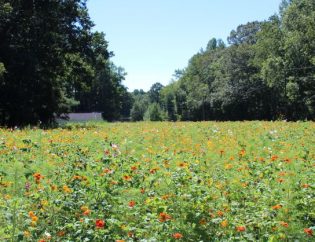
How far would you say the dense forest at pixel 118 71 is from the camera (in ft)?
90.4

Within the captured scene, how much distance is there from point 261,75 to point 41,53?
3625 centimetres

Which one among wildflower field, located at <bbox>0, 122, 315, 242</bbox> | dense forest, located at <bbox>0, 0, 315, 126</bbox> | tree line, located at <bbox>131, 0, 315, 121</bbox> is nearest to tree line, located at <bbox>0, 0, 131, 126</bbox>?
dense forest, located at <bbox>0, 0, 315, 126</bbox>

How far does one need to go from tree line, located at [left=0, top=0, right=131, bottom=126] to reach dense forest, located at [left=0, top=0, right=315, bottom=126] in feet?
0.21

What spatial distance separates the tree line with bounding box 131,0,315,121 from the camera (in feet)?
166

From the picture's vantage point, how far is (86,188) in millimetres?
6008

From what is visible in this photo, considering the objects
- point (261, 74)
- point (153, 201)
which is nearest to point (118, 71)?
point (261, 74)

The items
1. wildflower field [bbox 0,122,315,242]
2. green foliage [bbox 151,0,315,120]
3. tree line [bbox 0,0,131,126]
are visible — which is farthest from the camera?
green foliage [bbox 151,0,315,120]

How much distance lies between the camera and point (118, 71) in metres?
109

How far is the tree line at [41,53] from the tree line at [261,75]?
15.1 metres

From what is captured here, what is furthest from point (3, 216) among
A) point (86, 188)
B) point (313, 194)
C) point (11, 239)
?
point (313, 194)

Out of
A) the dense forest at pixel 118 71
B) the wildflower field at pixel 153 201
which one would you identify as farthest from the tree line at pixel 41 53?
the wildflower field at pixel 153 201

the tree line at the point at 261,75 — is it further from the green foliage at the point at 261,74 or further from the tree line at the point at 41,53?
the tree line at the point at 41,53

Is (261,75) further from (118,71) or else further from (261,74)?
(118,71)

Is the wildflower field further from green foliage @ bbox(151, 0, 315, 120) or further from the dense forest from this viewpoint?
green foliage @ bbox(151, 0, 315, 120)
